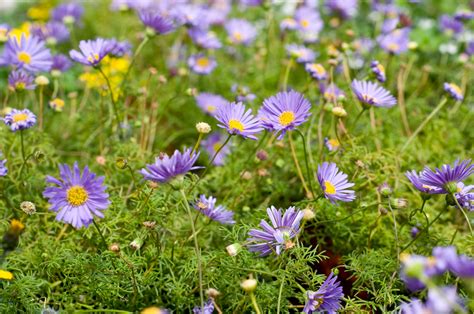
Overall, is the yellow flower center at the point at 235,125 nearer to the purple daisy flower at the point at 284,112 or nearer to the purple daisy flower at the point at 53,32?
the purple daisy flower at the point at 284,112

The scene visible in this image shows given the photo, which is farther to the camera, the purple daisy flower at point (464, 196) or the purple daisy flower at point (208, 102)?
the purple daisy flower at point (208, 102)

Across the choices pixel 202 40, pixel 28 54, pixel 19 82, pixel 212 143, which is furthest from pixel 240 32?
pixel 19 82

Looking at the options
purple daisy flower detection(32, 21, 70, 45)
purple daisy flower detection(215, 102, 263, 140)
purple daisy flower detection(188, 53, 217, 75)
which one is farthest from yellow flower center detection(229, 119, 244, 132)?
purple daisy flower detection(32, 21, 70, 45)

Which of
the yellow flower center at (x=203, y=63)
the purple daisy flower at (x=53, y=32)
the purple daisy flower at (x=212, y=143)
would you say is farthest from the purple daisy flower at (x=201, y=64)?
the purple daisy flower at (x=53, y=32)

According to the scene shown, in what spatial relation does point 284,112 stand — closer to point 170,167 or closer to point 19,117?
point 170,167

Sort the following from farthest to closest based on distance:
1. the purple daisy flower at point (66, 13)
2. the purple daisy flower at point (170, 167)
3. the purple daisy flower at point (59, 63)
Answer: the purple daisy flower at point (66, 13) < the purple daisy flower at point (59, 63) < the purple daisy flower at point (170, 167)

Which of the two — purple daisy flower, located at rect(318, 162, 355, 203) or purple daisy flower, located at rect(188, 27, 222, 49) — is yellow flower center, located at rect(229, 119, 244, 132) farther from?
purple daisy flower, located at rect(188, 27, 222, 49)
